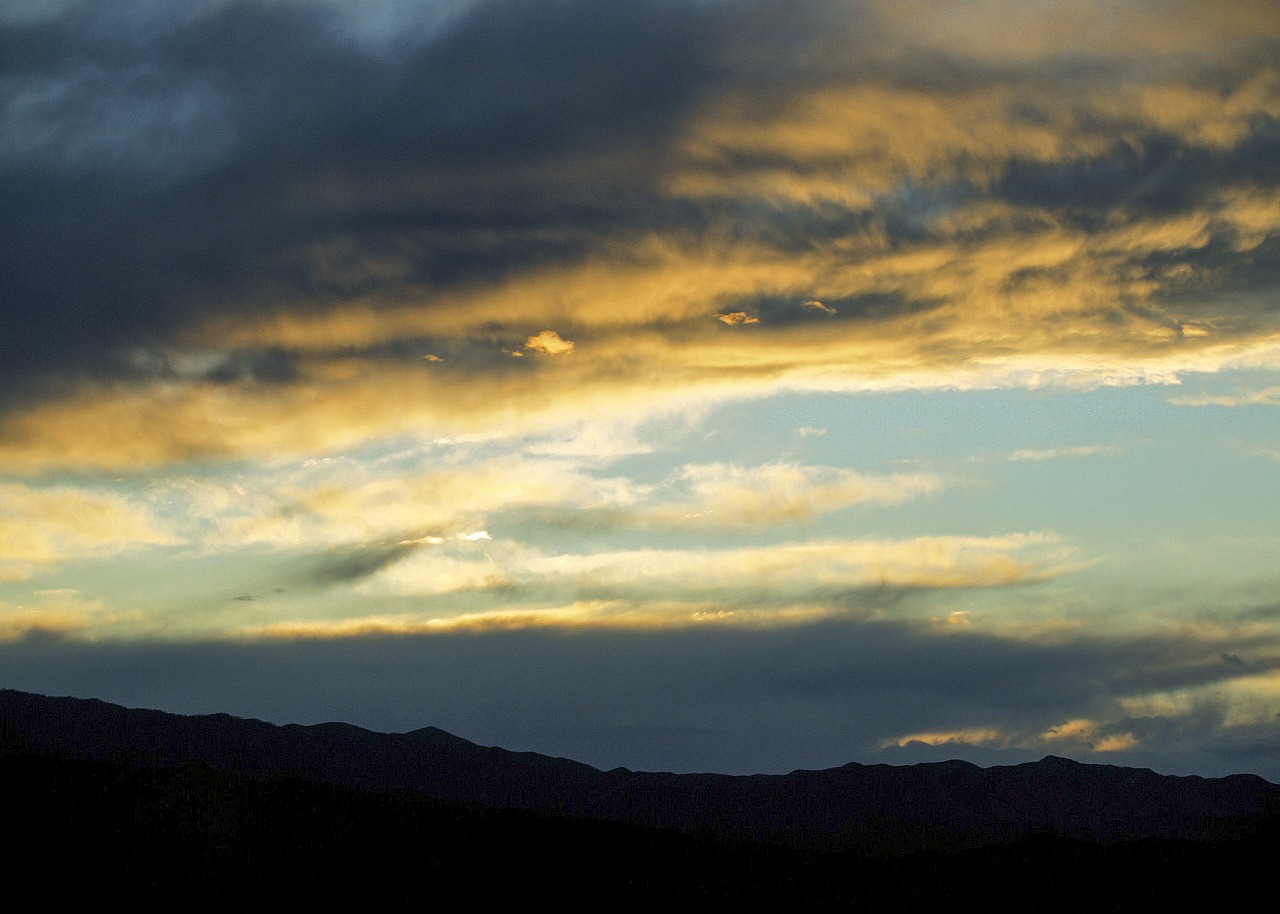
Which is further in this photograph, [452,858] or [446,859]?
[452,858]

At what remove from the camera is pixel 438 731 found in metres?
174

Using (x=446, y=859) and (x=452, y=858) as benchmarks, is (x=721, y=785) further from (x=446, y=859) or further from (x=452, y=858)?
(x=446, y=859)

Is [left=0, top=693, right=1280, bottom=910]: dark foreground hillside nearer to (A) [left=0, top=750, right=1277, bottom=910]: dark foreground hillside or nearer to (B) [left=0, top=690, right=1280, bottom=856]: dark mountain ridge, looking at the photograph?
(A) [left=0, top=750, right=1277, bottom=910]: dark foreground hillside

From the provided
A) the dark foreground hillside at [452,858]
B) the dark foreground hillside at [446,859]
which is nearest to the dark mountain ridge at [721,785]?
the dark foreground hillside at [452,858]

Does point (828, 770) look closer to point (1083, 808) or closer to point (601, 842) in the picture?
point (1083, 808)

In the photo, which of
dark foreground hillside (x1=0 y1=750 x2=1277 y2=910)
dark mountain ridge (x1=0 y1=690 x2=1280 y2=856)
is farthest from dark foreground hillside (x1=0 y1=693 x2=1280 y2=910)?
dark mountain ridge (x1=0 y1=690 x2=1280 y2=856)

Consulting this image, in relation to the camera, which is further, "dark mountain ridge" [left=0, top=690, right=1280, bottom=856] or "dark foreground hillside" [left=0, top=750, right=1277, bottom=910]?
"dark mountain ridge" [left=0, top=690, right=1280, bottom=856]

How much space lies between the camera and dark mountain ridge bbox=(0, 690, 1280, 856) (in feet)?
419

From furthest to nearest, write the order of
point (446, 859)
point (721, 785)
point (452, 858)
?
point (721, 785) < point (452, 858) < point (446, 859)

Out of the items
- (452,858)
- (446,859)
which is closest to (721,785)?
(452,858)

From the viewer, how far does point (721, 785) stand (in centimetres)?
15275

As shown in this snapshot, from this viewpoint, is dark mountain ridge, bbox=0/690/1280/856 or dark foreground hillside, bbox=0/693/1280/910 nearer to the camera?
dark foreground hillside, bbox=0/693/1280/910

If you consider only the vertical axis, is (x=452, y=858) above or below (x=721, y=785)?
below

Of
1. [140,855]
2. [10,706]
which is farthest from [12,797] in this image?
[10,706]
